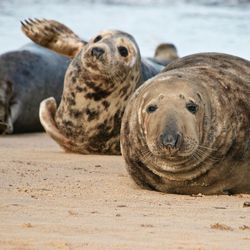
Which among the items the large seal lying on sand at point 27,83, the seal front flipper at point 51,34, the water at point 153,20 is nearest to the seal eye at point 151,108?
the seal front flipper at point 51,34

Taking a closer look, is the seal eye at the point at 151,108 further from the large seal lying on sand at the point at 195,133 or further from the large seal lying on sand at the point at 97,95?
the large seal lying on sand at the point at 97,95

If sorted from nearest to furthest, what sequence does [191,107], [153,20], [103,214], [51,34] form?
[103,214] < [191,107] < [51,34] < [153,20]

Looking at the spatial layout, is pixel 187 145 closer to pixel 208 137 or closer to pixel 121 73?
pixel 208 137

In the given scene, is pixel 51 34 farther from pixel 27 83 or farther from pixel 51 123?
pixel 51 123

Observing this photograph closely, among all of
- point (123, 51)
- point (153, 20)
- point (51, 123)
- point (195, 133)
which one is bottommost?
point (153, 20)

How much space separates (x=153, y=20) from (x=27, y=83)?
13.4 metres

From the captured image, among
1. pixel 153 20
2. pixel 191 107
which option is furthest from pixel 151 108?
pixel 153 20

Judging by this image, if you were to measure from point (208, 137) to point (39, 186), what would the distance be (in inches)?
38.6

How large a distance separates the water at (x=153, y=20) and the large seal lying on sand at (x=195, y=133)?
1232 centimetres

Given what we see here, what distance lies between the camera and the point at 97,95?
9.45m

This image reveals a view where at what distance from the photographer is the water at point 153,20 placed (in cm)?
2086

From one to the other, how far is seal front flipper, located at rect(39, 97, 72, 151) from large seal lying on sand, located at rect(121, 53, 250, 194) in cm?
273

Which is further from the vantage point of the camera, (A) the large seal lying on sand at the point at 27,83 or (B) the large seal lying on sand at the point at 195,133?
(A) the large seal lying on sand at the point at 27,83

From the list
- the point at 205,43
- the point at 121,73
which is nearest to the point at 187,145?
the point at 121,73
